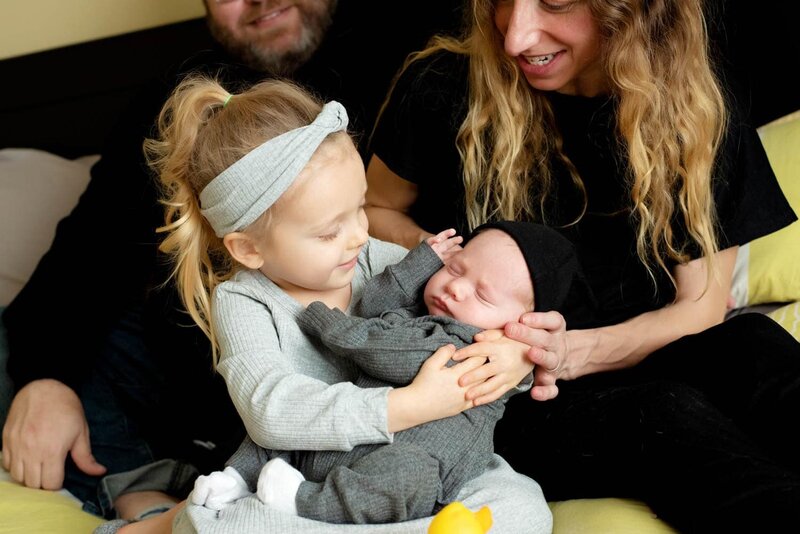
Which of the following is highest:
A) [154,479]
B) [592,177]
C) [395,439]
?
[592,177]

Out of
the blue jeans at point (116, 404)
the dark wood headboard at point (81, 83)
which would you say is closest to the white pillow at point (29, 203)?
the dark wood headboard at point (81, 83)

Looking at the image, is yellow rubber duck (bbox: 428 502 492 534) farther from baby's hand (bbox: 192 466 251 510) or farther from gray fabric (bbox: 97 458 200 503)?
gray fabric (bbox: 97 458 200 503)

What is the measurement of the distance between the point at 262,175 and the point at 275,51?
3.46ft

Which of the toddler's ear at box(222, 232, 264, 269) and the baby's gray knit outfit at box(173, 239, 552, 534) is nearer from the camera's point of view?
the baby's gray knit outfit at box(173, 239, 552, 534)

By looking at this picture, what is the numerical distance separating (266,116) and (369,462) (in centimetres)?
58

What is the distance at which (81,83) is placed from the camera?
293 centimetres

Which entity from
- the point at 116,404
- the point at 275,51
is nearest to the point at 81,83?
the point at 275,51

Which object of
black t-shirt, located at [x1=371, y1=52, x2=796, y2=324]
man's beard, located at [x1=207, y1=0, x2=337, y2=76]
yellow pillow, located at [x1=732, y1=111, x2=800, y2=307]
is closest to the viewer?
black t-shirt, located at [x1=371, y1=52, x2=796, y2=324]

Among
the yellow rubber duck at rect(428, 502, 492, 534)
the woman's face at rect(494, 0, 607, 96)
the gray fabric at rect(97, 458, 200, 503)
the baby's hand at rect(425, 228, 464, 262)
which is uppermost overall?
the woman's face at rect(494, 0, 607, 96)

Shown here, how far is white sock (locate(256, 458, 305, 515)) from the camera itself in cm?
130

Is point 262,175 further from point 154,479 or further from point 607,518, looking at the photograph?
point 154,479

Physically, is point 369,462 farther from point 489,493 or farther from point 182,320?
point 182,320

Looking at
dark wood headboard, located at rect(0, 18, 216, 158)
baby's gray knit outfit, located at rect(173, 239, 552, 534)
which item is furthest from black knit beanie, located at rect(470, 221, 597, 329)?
dark wood headboard, located at rect(0, 18, 216, 158)

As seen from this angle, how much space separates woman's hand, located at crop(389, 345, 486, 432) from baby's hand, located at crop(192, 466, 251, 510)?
273 millimetres
